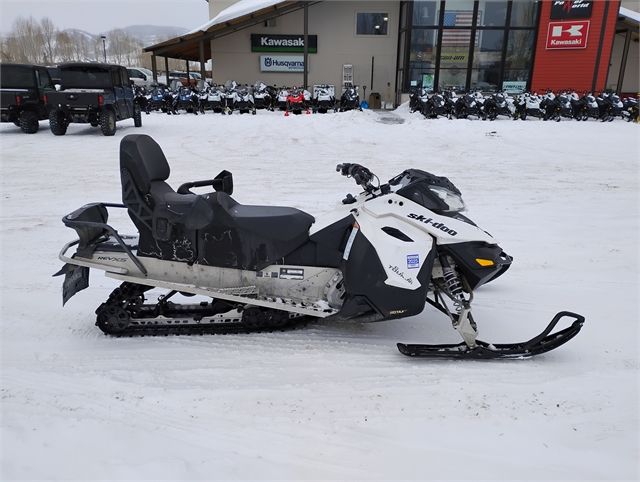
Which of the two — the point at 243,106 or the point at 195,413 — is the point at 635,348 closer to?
the point at 195,413

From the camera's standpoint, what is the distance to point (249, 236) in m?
3.07

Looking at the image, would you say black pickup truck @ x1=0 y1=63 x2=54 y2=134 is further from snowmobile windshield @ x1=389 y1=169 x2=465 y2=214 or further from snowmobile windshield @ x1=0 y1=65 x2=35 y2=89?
snowmobile windshield @ x1=389 y1=169 x2=465 y2=214

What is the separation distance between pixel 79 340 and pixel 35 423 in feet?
2.72

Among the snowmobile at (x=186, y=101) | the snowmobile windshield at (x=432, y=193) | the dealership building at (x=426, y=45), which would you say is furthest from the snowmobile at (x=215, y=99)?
the snowmobile windshield at (x=432, y=193)

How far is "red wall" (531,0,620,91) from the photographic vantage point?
60.8 feet

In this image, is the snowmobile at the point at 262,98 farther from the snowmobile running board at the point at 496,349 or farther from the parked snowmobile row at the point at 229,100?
the snowmobile running board at the point at 496,349

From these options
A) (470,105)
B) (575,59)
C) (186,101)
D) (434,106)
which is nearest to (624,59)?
(575,59)

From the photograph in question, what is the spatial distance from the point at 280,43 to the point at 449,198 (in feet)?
69.2

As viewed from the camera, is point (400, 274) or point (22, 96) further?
point (22, 96)

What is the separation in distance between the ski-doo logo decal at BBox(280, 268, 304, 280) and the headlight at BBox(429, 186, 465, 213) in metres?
0.97

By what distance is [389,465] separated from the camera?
2.16m

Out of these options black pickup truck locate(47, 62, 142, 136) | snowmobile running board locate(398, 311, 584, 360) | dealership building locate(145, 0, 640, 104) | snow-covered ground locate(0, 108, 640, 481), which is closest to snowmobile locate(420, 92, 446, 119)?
dealership building locate(145, 0, 640, 104)

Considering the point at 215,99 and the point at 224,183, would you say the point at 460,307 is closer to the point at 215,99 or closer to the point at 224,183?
the point at 224,183

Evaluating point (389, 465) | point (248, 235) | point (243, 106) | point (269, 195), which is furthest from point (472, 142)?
point (389, 465)
